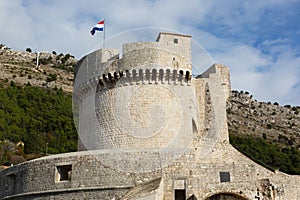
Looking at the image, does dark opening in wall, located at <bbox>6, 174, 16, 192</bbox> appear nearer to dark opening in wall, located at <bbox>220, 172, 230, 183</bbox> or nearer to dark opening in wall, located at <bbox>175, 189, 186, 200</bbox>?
dark opening in wall, located at <bbox>175, 189, 186, 200</bbox>

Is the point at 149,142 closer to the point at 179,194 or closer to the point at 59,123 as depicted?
the point at 179,194

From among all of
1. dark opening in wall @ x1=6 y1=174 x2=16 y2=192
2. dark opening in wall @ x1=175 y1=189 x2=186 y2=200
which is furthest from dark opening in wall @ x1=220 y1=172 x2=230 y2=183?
dark opening in wall @ x1=6 y1=174 x2=16 y2=192

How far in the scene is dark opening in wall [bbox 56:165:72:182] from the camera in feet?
43.0

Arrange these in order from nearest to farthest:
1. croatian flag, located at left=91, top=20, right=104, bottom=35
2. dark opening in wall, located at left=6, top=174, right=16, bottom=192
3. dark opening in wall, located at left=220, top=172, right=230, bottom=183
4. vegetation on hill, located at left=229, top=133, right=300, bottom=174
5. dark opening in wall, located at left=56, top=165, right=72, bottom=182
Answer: dark opening in wall, located at left=220, top=172, right=230, bottom=183
dark opening in wall, located at left=56, top=165, right=72, bottom=182
dark opening in wall, located at left=6, top=174, right=16, bottom=192
croatian flag, located at left=91, top=20, right=104, bottom=35
vegetation on hill, located at left=229, top=133, right=300, bottom=174

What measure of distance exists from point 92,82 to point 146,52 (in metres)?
2.59

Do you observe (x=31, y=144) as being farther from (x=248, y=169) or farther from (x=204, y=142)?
(x=248, y=169)

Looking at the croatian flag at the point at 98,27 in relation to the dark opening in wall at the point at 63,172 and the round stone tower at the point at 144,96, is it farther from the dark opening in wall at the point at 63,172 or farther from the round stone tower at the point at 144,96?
the dark opening in wall at the point at 63,172

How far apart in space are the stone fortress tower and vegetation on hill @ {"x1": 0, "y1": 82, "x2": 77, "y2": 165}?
21.2 m

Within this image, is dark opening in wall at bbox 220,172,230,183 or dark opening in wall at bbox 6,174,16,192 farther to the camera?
dark opening in wall at bbox 6,174,16,192

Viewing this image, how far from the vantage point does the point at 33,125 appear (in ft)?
140

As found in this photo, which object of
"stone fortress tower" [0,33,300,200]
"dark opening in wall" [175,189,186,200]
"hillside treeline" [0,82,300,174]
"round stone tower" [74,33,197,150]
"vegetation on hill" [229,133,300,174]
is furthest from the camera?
"hillside treeline" [0,82,300,174]

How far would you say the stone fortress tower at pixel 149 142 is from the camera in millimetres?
11812

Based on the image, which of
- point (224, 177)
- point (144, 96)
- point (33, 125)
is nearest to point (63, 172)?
point (144, 96)

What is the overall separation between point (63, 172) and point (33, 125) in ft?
101
